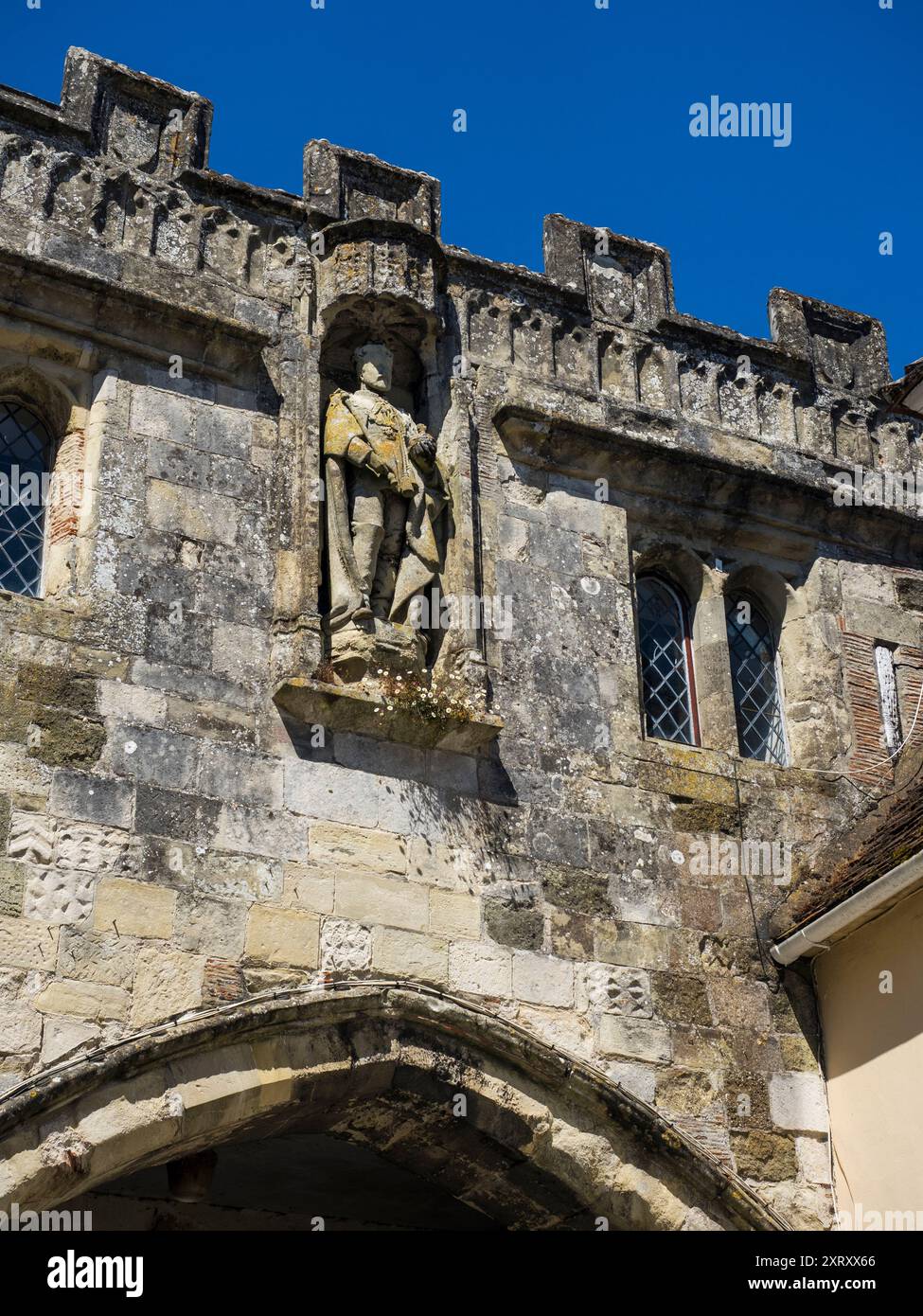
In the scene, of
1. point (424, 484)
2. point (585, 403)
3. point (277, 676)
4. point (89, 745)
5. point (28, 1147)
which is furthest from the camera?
point (585, 403)

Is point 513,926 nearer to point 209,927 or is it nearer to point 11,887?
point 209,927

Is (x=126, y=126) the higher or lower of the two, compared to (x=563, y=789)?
higher

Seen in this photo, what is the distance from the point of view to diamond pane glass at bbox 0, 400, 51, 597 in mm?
8789

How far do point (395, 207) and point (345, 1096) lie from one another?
172 inches

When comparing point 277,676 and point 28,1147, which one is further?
point 277,676

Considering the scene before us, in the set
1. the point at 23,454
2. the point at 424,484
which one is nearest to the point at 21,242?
the point at 23,454

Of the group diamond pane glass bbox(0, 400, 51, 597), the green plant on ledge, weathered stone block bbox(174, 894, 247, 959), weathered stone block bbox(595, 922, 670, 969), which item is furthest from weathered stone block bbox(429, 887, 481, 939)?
diamond pane glass bbox(0, 400, 51, 597)

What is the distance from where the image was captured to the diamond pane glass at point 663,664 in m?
9.93

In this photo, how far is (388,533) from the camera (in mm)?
9289

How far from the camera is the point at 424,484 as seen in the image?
9508 mm

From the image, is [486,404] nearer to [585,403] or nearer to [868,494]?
[585,403]

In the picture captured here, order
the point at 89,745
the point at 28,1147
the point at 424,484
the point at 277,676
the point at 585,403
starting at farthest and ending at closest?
the point at 585,403 → the point at 424,484 → the point at 277,676 → the point at 89,745 → the point at 28,1147

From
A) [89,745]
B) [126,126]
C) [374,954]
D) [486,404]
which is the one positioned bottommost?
[374,954]

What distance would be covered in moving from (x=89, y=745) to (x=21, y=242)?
2.35 m
